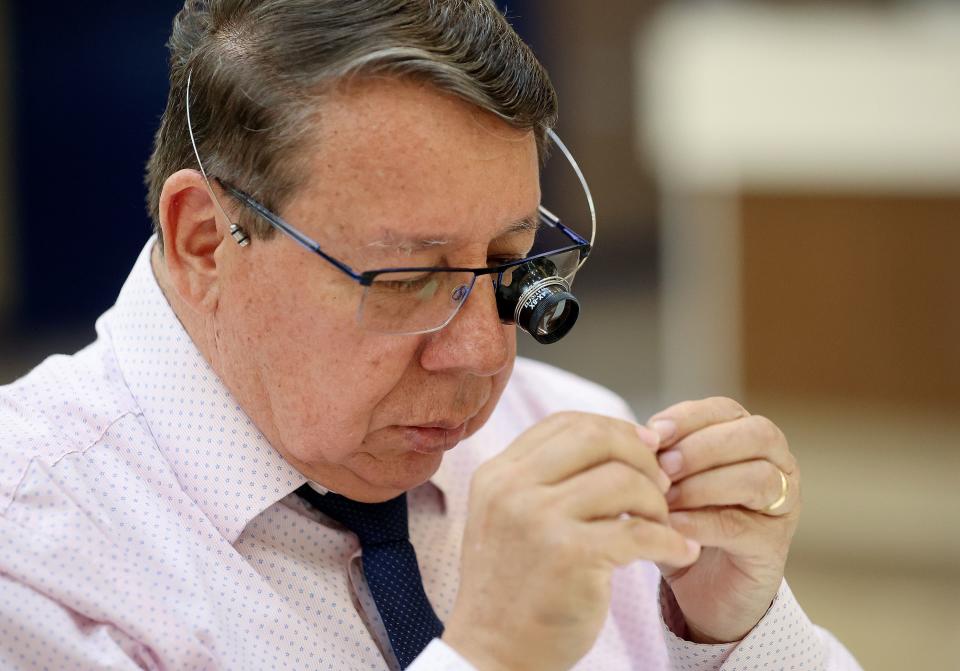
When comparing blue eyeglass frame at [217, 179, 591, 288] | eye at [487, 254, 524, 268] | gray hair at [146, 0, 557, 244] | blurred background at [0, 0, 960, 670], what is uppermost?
gray hair at [146, 0, 557, 244]

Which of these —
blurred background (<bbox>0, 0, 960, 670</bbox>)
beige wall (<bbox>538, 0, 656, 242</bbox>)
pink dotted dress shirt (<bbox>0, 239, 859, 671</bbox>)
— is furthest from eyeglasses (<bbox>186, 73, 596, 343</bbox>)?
beige wall (<bbox>538, 0, 656, 242</bbox>)

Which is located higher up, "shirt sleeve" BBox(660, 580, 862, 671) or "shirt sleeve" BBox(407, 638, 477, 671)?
"shirt sleeve" BBox(407, 638, 477, 671)

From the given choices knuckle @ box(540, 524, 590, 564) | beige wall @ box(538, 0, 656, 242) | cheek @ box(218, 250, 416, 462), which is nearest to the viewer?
knuckle @ box(540, 524, 590, 564)

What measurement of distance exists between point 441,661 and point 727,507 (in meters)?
0.49

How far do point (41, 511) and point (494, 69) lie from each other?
843 mm

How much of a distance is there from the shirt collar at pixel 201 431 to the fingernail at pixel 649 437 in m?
0.51

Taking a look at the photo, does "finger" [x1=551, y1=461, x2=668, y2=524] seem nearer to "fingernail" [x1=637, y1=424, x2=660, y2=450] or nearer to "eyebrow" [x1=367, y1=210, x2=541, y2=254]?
"fingernail" [x1=637, y1=424, x2=660, y2=450]

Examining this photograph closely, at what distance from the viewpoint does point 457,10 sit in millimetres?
1681

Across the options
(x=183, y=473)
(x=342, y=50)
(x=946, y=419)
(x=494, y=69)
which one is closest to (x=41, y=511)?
(x=183, y=473)

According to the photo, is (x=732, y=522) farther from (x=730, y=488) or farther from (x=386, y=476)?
(x=386, y=476)

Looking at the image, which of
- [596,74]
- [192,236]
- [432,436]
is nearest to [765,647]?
[432,436]

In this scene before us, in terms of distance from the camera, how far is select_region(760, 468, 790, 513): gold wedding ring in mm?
1655

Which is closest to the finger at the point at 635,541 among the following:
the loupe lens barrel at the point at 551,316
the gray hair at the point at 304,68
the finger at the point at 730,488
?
the finger at the point at 730,488

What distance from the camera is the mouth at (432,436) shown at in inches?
66.4
